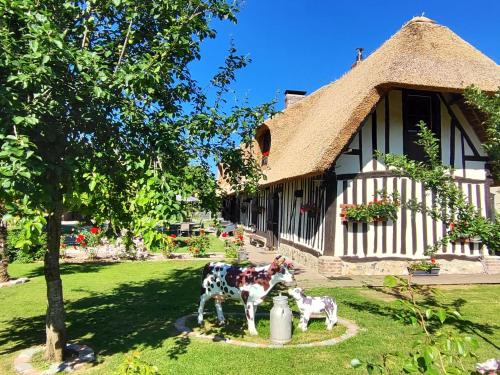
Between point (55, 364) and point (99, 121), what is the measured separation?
3296 mm

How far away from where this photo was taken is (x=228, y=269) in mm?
6793

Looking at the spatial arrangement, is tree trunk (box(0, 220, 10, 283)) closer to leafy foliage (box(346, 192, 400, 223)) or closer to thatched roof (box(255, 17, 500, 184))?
thatched roof (box(255, 17, 500, 184))

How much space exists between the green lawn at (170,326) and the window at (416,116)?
165 inches

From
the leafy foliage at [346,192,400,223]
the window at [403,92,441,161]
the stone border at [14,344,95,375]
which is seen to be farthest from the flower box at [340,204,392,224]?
the stone border at [14,344,95,375]

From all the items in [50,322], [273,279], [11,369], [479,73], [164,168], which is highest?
[479,73]

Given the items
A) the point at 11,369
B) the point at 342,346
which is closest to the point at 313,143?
the point at 342,346

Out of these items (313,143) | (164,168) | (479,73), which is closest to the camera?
(164,168)

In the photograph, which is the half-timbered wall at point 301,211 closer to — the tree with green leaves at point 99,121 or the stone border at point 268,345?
the stone border at point 268,345

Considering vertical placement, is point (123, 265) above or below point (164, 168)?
below

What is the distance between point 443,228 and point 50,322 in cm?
1068

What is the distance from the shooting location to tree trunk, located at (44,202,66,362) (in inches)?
212

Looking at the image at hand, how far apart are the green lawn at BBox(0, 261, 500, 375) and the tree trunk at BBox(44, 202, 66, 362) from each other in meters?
0.52

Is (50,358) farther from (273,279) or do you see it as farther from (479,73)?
(479,73)

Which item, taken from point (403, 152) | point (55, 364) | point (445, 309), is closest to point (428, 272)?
point (403, 152)
